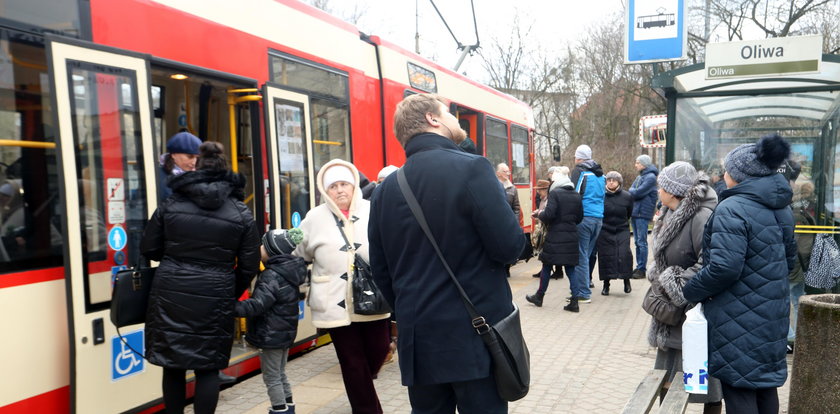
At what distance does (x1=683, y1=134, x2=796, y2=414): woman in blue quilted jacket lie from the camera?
11.3ft

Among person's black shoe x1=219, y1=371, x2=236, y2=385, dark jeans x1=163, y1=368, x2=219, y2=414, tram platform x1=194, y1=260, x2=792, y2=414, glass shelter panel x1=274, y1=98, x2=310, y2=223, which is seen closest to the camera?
dark jeans x1=163, y1=368, x2=219, y2=414

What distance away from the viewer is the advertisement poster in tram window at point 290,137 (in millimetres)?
5258

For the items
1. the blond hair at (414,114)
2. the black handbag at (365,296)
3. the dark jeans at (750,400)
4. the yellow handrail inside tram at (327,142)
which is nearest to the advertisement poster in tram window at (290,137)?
the yellow handrail inside tram at (327,142)

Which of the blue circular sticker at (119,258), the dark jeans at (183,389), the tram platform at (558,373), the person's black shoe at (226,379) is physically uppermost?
the blue circular sticker at (119,258)

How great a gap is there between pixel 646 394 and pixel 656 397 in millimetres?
165

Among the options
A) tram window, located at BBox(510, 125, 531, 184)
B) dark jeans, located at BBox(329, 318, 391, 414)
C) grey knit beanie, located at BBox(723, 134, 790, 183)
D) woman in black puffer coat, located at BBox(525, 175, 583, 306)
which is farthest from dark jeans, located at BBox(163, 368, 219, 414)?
tram window, located at BBox(510, 125, 531, 184)

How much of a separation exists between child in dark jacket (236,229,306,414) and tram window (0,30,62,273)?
1116 mm

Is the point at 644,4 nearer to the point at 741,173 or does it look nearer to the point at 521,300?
the point at 521,300

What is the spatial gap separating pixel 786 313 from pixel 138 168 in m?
3.65

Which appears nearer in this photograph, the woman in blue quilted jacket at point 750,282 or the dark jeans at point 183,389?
the woman in blue quilted jacket at point 750,282

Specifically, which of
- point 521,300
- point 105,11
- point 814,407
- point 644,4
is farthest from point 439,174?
point 644,4

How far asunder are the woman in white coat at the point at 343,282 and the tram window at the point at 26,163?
1.40 m

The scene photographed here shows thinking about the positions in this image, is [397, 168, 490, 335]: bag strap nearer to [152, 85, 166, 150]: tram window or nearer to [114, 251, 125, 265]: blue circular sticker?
[114, 251, 125, 265]: blue circular sticker

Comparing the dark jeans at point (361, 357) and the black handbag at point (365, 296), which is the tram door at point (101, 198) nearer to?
the dark jeans at point (361, 357)
